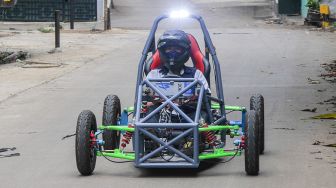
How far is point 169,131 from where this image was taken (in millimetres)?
9656

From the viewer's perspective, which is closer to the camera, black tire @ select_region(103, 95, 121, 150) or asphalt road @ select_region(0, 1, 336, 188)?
asphalt road @ select_region(0, 1, 336, 188)

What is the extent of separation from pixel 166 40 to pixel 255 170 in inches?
71.1

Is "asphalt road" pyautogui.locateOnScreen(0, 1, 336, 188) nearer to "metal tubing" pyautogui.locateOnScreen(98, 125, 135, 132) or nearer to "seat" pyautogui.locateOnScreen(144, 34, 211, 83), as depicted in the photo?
"metal tubing" pyautogui.locateOnScreen(98, 125, 135, 132)

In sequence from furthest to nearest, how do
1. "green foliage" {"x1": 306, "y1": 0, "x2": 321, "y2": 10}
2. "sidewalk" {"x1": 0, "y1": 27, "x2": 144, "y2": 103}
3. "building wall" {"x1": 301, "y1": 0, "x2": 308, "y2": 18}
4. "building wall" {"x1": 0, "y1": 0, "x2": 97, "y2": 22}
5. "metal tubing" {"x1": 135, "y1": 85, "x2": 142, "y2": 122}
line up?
1. "building wall" {"x1": 301, "y1": 0, "x2": 308, "y2": 18}
2. "building wall" {"x1": 0, "y1": 0, "x2": 97, "y2": 22}
3. "green foliage" {"x1": 306, "y1": 0, "x2": 321, "y2": 10}
4. "sidewalk" {"x1": 0, "y1": 27, "x2": 144, "y2": 103}
5. "metal tubing" {"x1": 135, "y1": 85, "x2": 142, "y2": 122}

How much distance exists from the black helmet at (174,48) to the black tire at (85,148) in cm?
120

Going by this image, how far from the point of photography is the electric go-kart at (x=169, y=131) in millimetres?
9391

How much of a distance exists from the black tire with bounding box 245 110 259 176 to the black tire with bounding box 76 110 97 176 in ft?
4.97

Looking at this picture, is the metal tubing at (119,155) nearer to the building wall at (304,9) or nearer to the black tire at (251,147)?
the black tire at (251,147)

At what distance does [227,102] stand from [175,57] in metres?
6.02

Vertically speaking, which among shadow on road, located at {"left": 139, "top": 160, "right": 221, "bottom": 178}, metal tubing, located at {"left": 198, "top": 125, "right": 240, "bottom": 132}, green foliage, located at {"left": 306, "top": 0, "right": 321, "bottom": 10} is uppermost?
metal tubing, located at {"left": 198, "top": 125, "right": 240, "bottom": 132}

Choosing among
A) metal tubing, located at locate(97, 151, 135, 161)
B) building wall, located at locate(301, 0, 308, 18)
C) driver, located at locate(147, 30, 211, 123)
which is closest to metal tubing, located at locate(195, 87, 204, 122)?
driver, located at locate(147, 30, 211, 123)

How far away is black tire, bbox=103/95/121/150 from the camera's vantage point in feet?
34.1

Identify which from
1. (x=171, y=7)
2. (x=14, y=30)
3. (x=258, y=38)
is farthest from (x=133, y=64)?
(x=171, y=7)

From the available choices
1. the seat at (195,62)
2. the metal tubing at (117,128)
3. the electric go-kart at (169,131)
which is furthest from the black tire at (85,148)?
the seat at (195,62)
